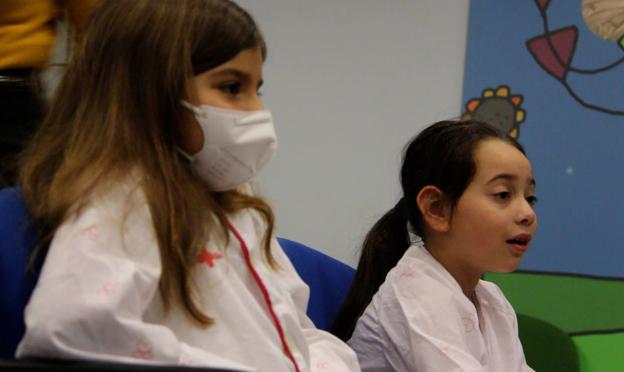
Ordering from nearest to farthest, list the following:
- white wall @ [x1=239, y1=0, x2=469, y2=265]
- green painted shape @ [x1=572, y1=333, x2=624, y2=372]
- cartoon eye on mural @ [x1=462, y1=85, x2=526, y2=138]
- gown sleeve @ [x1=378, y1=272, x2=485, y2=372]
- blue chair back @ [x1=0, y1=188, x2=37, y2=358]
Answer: blue chair back @ [x1=0, y1=188, x2=37, y2=358]
gown sleeve @ [x1=378, y1=272, x2=485, y2=372]
green painted shape @ [x1=572, y1=333, x2=624, y2=372]
cartoon eye on mural @ [x1=462, y1=85, x2=526, y2=138]
white wall @ [x1=239, y1=0, x2=469, y2=265]

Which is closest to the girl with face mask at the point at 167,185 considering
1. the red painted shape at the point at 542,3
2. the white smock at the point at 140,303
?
the white smock at the point at 140,303

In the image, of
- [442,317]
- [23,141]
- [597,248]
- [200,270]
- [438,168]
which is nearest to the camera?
[200,270]

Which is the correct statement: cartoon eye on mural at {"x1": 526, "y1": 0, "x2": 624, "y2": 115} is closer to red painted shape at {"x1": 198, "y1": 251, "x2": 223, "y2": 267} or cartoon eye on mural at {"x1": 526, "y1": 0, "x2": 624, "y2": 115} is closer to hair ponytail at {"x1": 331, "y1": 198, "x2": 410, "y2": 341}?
hair ponytail at {"x1": 331, "y1": 198, "x2": 410, "y2": 341}

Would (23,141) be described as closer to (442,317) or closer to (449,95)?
(442,317)

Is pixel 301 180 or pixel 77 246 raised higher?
pixel 77 246

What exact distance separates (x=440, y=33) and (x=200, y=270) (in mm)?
2098

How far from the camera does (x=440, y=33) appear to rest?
9.68ft

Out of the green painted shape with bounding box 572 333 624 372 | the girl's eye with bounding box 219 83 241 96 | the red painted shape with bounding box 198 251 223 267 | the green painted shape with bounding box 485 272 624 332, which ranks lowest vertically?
the green painted shape with bounding box 572 333 624 372

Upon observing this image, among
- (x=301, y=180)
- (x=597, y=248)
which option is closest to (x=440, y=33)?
(x=301, y=180)

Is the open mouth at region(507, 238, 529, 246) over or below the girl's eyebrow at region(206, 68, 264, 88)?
below

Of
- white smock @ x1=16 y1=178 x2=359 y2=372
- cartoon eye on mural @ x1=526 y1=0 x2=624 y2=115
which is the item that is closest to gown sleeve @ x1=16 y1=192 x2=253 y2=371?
white smock @ x1=16 y1=178 x2=359 y2=372

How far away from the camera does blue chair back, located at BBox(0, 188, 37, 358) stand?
3.18 ft

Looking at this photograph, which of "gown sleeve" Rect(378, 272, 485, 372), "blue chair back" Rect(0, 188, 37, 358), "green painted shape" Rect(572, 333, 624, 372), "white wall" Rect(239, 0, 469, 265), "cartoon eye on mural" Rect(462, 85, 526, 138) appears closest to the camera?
"blue chair back" Rect(0, 188, 37, 358)

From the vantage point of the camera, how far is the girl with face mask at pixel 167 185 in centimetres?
94
